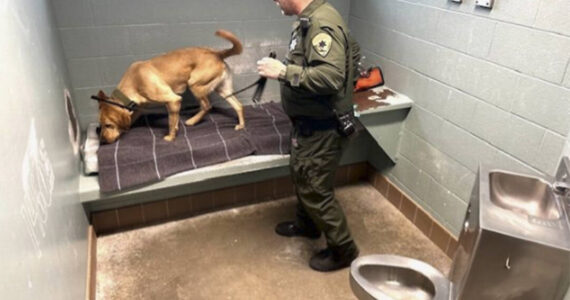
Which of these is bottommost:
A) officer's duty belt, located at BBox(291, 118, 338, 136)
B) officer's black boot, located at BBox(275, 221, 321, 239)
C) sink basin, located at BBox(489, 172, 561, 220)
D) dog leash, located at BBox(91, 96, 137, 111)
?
officer's black boot, located at BBox(275, 221, 321, 239)

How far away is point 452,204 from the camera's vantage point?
2.30 meters

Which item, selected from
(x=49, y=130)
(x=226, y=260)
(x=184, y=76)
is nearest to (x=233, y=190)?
(x=226, y=260)

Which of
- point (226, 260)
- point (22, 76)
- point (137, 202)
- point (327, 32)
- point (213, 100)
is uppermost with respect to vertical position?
point (327, 32)

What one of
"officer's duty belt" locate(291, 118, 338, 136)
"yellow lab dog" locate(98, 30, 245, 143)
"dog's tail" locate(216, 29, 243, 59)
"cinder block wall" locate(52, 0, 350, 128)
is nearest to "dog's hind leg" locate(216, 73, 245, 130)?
"yellow lab dog" locate(98, 30, 245, 143)

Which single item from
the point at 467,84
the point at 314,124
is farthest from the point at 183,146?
the point at 467,84

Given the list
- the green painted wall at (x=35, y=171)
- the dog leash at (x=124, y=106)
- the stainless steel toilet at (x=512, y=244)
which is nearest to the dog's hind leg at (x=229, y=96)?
the dog leash at (x=124, y=106)

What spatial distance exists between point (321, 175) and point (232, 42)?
3.18 ft

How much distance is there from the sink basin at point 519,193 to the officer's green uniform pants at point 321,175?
80 cm

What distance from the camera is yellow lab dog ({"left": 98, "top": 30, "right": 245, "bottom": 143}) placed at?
7.68ft

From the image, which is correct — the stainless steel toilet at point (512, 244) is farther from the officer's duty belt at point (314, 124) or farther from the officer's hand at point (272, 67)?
the officer's hand at point (272, 67)

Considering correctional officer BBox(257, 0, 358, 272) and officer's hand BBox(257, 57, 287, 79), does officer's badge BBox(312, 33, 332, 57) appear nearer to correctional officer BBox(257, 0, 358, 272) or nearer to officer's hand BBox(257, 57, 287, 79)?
correctional officer BBox(257, 0, 358, 272)

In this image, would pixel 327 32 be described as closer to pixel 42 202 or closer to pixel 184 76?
pixel 184 76

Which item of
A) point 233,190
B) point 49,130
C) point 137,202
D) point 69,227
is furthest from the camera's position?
point 233,190

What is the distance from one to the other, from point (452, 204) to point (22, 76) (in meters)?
2.08
